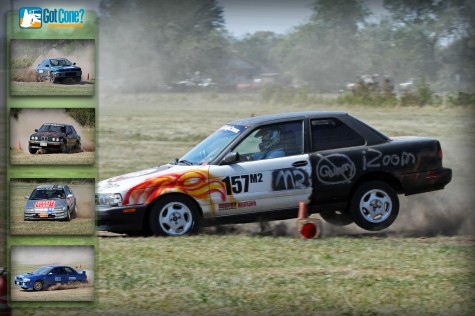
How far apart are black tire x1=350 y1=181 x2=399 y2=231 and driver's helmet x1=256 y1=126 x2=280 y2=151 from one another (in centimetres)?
121

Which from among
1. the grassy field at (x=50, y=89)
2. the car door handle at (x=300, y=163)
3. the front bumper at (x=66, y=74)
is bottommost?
the car door handle at (x=300, y=163)

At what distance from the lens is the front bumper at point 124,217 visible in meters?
9.38

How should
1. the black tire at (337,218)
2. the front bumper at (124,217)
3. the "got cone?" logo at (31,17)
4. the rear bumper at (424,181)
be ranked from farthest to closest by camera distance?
the black tire at (337,218) → the rear bumper at (424,181) → the front bumper at (124,217) → the "got cone?" logo at (31,17)

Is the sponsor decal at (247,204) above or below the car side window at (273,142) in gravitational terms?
below

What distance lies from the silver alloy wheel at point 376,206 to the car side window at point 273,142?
1.04 m

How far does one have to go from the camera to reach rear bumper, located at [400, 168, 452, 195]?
1012 cm

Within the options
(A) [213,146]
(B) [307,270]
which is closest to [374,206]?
(A) [213,146]

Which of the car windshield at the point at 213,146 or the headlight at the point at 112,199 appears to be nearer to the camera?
the headlight at the point at 112,199

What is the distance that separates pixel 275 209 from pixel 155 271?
2823mm

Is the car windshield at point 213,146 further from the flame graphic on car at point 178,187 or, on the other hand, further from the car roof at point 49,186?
the car roof at point 49,186

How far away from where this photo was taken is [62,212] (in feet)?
17.4

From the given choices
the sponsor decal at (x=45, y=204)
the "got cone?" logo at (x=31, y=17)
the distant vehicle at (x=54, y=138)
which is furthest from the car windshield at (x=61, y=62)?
the sponsor decal at (x=45, y=204)

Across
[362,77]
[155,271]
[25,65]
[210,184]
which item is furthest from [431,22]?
[25,65]

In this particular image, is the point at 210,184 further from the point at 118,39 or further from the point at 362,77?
the point at 362,77
